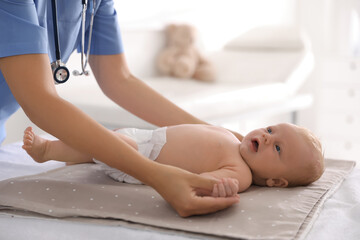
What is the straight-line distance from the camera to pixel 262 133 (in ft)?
4.14

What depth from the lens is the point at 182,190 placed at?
96cm

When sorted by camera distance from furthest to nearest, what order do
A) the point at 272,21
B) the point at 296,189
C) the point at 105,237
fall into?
the point at 272,21, the point at 296,189, the point at 105,237

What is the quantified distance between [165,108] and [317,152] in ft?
1.41

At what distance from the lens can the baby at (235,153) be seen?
1.21m

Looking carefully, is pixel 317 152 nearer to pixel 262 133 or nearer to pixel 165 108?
pixel 262 133

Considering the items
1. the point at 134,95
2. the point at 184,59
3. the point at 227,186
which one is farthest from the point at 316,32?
the point at 227,186

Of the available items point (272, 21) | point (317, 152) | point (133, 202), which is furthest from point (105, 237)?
point (272, 21)

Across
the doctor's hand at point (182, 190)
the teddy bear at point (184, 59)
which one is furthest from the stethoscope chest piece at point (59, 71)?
the teddy bear at point (184, 59)

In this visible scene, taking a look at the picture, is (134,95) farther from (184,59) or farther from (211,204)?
(184,59)

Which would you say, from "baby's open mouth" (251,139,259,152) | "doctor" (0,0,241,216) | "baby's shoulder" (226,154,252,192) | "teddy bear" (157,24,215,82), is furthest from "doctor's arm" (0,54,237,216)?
"teddy bear" (157,24,215,82)

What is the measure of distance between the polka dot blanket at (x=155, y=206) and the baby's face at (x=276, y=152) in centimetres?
5

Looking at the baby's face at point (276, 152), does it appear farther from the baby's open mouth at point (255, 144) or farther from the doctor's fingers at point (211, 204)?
the doctor's fingers at point (211, 204)

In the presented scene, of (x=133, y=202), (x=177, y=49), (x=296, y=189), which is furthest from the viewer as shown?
(x=177, y=49)

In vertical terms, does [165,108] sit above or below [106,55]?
below
